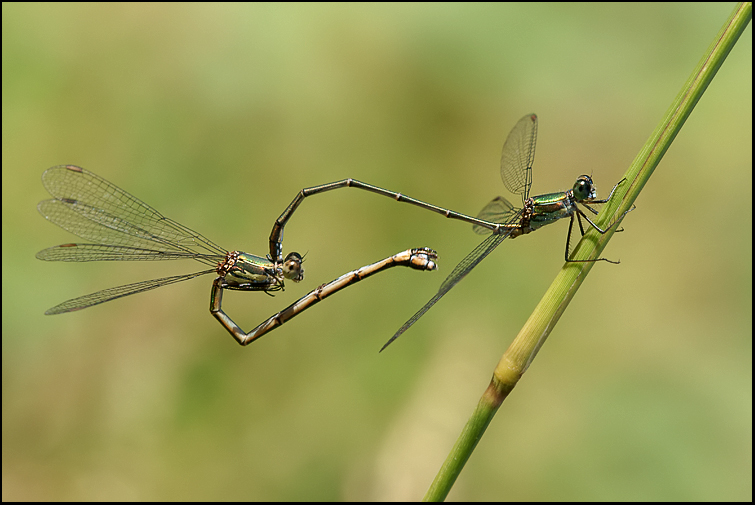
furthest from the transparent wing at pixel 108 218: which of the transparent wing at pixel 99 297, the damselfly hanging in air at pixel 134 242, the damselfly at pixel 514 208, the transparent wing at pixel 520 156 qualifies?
the transparent wing at pixel 520 156

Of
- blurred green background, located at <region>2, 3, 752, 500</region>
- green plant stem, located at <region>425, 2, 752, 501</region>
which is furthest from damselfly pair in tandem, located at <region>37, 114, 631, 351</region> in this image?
blurred green background, located at <region>2, 3, 752, 500</region>

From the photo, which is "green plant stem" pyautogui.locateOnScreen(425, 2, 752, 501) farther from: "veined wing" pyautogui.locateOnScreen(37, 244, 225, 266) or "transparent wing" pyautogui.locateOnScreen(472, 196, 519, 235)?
"veined wing" pyautogui.locateOnScreen(37, 244, 225, 266)

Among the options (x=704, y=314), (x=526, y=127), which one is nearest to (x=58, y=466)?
(x=526, y=127)

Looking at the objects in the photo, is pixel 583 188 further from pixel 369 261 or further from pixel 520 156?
pixel 369 261

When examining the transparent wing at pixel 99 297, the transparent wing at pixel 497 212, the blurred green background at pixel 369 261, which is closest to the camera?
the transparent wing at pixel 99 297

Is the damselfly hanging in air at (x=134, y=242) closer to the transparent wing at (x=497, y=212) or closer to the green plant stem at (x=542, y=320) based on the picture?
the transparent wing at (x=497, y=212)

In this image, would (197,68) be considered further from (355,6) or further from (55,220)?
(55,220)

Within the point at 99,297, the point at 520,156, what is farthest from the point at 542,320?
the point at 99,297
